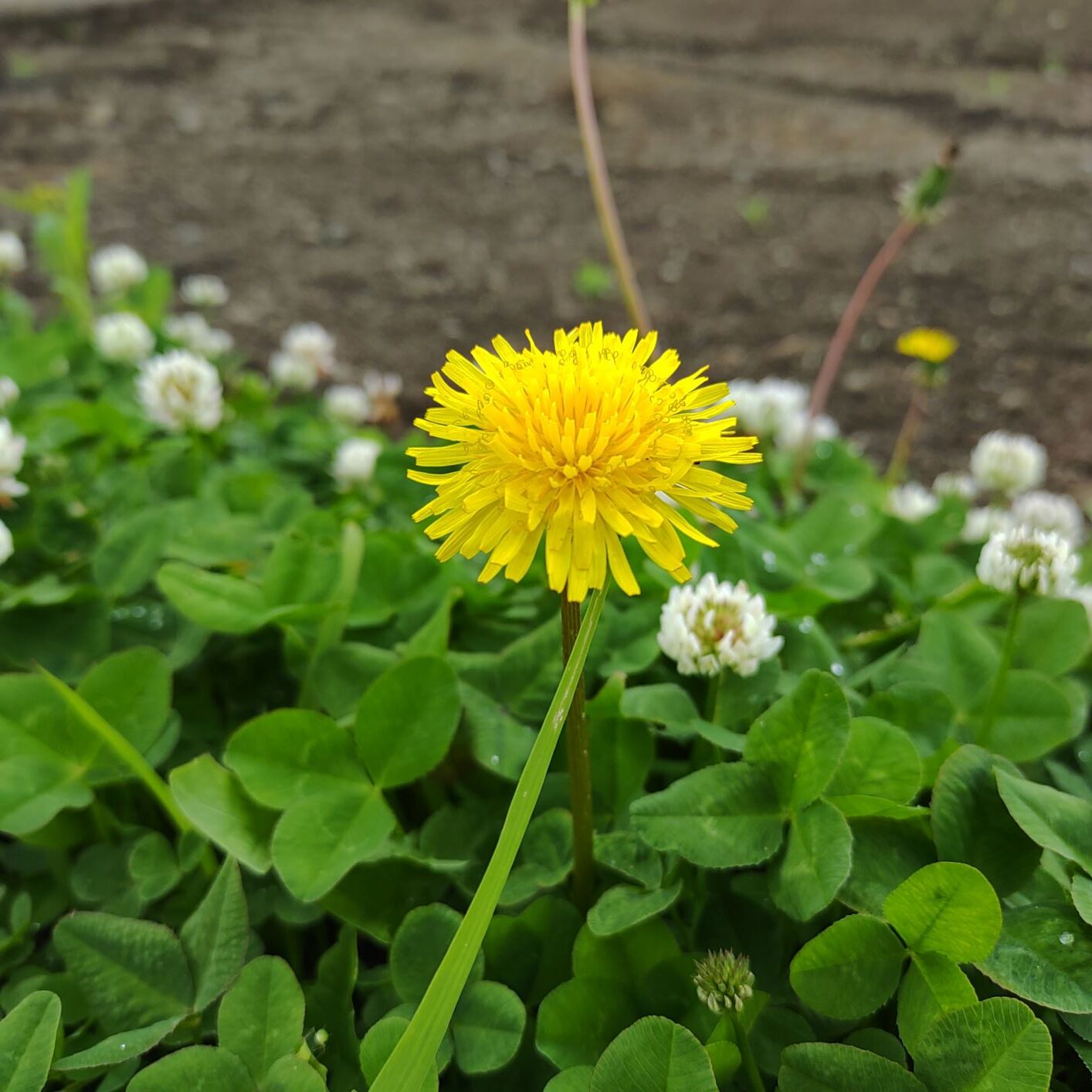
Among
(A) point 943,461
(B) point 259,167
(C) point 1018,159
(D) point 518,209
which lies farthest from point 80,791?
(C) point 1018,159

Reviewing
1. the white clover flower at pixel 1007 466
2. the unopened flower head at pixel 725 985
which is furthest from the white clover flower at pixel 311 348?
the unopened flower head at pixel 725 985

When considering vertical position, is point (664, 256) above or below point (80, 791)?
below

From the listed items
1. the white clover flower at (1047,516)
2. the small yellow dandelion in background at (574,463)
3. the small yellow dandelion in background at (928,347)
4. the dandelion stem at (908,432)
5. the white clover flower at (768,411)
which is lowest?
Answer: the dandelion stem at (908,432)

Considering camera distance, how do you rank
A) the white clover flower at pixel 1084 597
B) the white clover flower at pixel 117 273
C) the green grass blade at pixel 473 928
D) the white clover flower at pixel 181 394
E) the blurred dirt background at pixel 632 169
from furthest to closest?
the blurred dirt background at pixel 632 169 → the white clover flower at pixel 117 273 → the white clover flower at pixel 181 394 → the white clover flower at pixel 1084 597 → the green grass blade at pixel 473 928

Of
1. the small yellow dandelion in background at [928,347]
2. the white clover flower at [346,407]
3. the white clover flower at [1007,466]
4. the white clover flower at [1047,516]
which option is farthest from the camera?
the white clover flower at [346,407]

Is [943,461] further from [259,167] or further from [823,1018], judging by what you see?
[259,167]

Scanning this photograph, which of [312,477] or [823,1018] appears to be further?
[312,477]

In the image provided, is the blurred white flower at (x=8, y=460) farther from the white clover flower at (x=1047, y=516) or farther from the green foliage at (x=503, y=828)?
the white clover flower at (x=1047, y=516)

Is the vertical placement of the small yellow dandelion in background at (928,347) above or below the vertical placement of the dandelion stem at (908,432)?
above

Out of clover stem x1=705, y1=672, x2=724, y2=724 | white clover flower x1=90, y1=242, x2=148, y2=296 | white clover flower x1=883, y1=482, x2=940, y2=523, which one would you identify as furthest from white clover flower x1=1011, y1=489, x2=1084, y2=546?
white clover flower x1=90, y1=242, x2=148, y2=296
